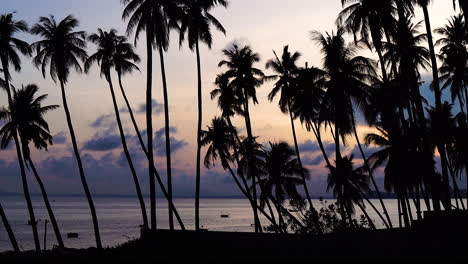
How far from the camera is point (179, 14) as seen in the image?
1307 inches

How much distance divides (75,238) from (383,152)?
301 feet

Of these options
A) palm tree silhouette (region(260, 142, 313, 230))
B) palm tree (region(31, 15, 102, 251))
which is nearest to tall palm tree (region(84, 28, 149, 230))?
palm tree (region(31, 15, 102, 251))

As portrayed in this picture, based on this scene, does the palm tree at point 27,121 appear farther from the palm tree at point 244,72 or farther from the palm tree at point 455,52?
the palm tree at point 455,52

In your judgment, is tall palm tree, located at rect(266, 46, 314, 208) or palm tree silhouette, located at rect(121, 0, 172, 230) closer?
palm tree silhouette, located at rect(121, 0, 172, 230)

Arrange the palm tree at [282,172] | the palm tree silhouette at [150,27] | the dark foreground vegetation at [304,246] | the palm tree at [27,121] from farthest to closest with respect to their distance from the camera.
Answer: the palm tree at [282,172] < the palm tree at [27,121] < the palm tree silhouette at [150,27] < the dark foreground vegetation at [304,246]

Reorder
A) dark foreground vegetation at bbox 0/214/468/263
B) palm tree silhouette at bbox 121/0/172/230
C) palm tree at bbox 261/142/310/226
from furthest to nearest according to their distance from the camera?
palm tree at bbox 261/142/310/226, palm tree silhouette at bbox 121/0/172/230, dark foreground vegetation at bbox 0/214/468/263

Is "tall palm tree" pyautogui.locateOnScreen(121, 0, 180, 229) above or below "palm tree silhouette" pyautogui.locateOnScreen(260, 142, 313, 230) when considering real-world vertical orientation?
above

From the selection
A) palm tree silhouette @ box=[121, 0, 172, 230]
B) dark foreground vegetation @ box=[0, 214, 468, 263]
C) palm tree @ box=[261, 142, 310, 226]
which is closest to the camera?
dark foreground vegetation @ box=[0, 214, 468, 263]

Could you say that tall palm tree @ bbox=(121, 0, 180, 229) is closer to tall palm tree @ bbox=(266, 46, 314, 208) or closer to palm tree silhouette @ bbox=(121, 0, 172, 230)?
palm tree silhouette @ bbox=(121, 0, 172, 230)

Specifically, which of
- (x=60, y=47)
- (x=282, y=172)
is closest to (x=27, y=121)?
(x=60, y=47)

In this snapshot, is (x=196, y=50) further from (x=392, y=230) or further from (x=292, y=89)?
(x=392, y=230)

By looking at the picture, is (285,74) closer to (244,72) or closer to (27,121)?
(244,72)

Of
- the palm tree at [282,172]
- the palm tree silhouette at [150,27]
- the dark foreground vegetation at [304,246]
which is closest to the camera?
the dark foreground vegetation at [304,246]

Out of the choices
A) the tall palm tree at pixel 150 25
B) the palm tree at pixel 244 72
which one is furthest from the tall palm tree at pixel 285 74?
the tall palm tree at pixel 150 25
